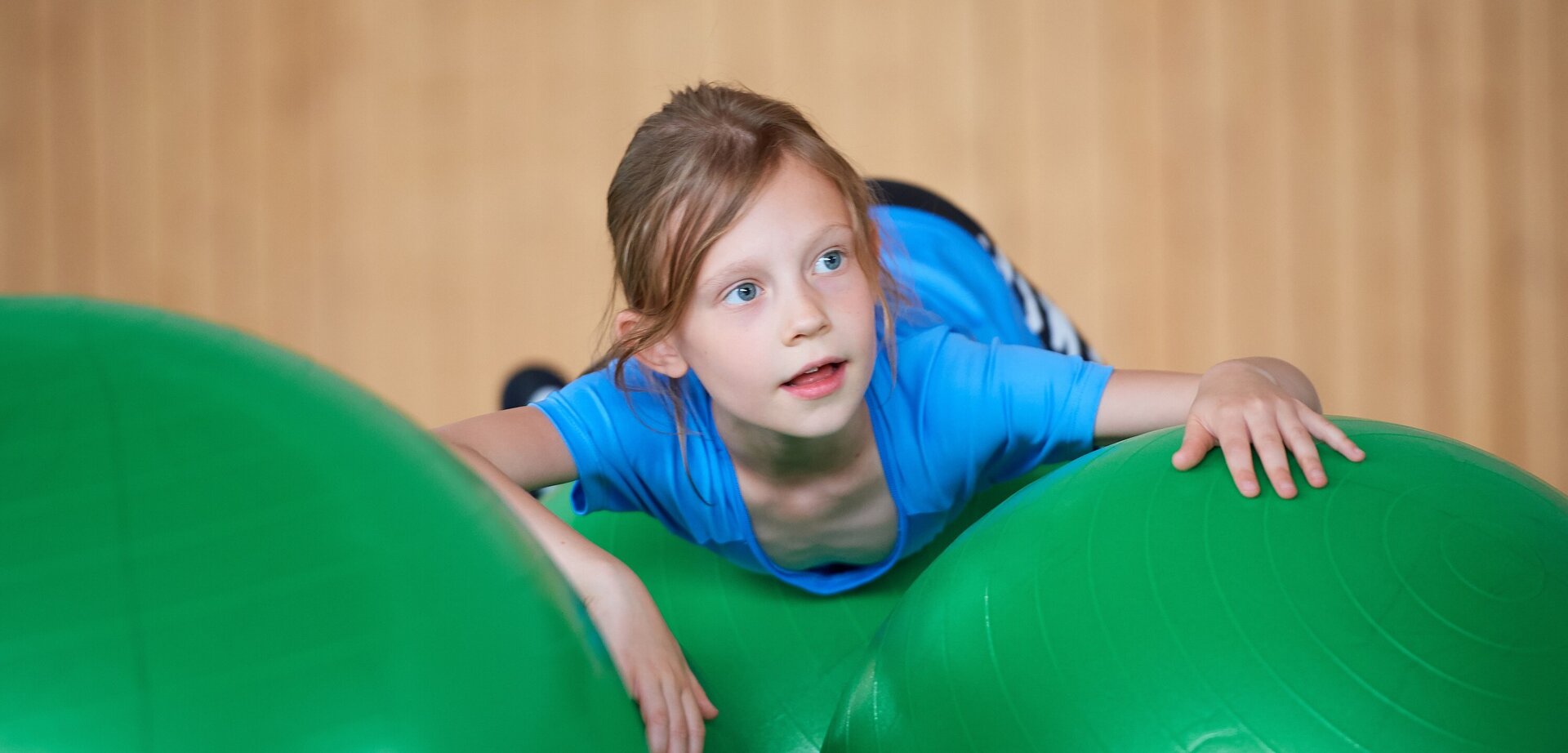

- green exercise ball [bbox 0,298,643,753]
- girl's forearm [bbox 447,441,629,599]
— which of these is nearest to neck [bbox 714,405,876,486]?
girl's forearm [bbox 447,441,629,599]

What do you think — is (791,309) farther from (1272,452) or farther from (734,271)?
(1272,452)

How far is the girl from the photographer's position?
89 centimetres

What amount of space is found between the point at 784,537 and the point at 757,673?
15cm

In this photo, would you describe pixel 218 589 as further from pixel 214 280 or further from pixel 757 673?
pixel 214 280

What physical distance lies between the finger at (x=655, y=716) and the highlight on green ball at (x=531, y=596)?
0.06 metres

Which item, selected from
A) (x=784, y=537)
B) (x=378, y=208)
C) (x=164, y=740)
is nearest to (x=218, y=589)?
(x=164, y=740)

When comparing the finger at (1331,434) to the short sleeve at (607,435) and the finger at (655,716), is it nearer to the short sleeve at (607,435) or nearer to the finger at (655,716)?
the finger at (655,716)

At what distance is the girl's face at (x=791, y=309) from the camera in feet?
2.90

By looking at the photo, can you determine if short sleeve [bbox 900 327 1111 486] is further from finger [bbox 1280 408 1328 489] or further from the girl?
finger [bbox 1280 408 1328 489]

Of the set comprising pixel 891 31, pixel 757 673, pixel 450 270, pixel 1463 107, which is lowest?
pixel 757 673

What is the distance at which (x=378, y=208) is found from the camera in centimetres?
288

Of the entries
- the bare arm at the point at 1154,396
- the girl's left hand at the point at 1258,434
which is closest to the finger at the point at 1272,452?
the girl's left hand at the point at 1258,434

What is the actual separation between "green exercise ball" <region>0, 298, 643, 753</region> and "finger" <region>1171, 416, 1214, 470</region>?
333 mm

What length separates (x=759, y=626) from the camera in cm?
101
